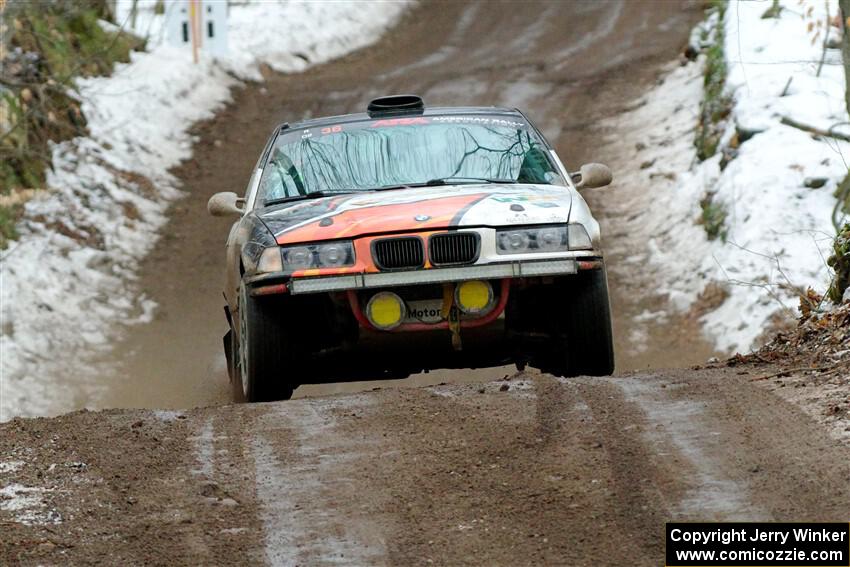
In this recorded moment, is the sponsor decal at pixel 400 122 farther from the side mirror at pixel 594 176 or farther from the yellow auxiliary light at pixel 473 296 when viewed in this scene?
the yellow auxiliary light at pixel 473 296

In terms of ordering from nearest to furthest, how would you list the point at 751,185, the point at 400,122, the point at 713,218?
the point at 400,122 → the point at 751,185 → the point at 713,218

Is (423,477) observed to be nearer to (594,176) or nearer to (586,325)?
(586,325)

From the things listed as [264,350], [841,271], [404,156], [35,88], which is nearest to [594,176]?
[404,156]

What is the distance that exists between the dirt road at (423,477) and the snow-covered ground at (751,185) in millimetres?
5648

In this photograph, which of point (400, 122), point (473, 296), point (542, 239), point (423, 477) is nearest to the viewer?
point (423, 477)

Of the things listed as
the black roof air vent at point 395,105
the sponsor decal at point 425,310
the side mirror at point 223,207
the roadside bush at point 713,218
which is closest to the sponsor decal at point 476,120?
the black roof air vent at point 395,105

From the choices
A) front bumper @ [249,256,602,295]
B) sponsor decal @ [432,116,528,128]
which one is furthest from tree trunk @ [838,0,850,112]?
front bumper @ [249,256,602,295]

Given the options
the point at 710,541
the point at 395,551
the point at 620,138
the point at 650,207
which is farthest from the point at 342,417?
the point at 620,138

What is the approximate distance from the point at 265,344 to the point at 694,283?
25.3 ft

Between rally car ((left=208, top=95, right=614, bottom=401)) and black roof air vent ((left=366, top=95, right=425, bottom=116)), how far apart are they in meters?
0.71

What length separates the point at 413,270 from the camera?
7.18 meters

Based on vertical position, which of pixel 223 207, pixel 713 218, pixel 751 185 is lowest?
pixel 713 218

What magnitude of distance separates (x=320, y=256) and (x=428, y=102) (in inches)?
550

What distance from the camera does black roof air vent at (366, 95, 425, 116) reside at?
9.15m
